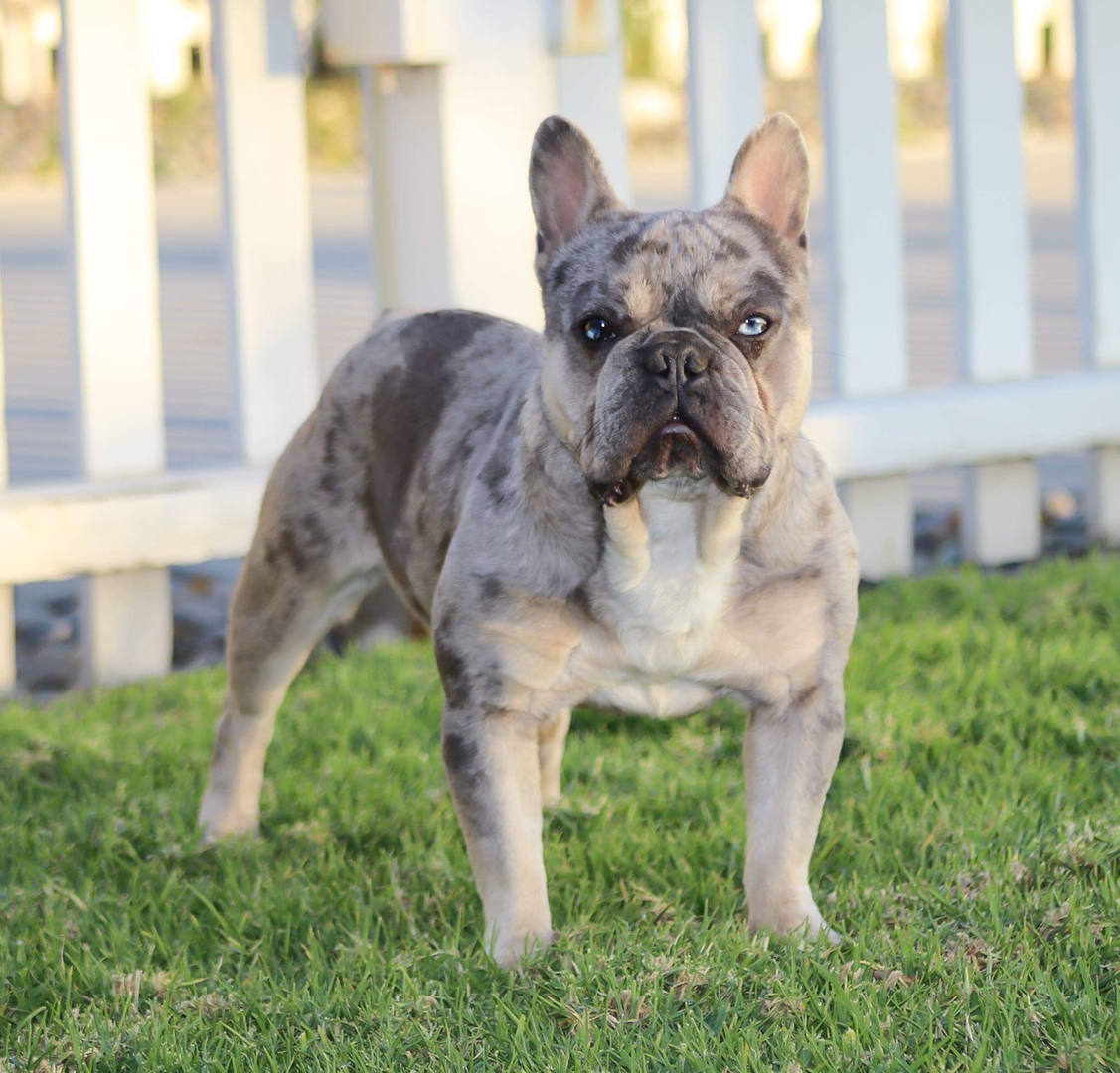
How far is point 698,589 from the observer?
3213 millimetres

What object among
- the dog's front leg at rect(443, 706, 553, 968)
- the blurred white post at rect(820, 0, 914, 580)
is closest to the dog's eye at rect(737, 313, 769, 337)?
the dog's front leg at rect(443, 706, 553, 968)

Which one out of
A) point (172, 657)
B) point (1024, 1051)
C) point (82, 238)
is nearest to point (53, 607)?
point (172, 657)

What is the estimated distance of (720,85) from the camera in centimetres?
566

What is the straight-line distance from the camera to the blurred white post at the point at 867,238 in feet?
19.0

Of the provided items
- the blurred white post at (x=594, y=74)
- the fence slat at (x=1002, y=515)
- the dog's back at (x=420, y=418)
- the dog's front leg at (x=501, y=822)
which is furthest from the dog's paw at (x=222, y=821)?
the fence slat at (x=1002, y=515)

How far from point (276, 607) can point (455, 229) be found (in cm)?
186

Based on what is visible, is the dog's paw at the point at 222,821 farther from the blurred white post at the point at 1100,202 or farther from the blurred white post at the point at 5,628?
the blurred white post at the point at 1100,202

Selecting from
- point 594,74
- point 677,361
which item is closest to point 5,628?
point 594,74

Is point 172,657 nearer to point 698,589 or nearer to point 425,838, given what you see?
point 425,838

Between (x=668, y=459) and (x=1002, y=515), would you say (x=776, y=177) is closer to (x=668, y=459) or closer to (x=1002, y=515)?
(x=668, y=459)

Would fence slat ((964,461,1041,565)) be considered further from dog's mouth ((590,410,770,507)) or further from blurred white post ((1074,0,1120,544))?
dog's mouth ((590,410,770,507))

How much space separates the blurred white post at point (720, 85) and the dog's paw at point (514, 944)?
3.11 m

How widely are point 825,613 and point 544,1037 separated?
3.29 feet

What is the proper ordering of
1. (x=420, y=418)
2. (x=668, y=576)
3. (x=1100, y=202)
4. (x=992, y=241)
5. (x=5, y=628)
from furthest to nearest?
(x=1100, y=202)
(x=992, y=241)
(x=5, y=628)
(x=420, y=418)
(x=668, y=576)
